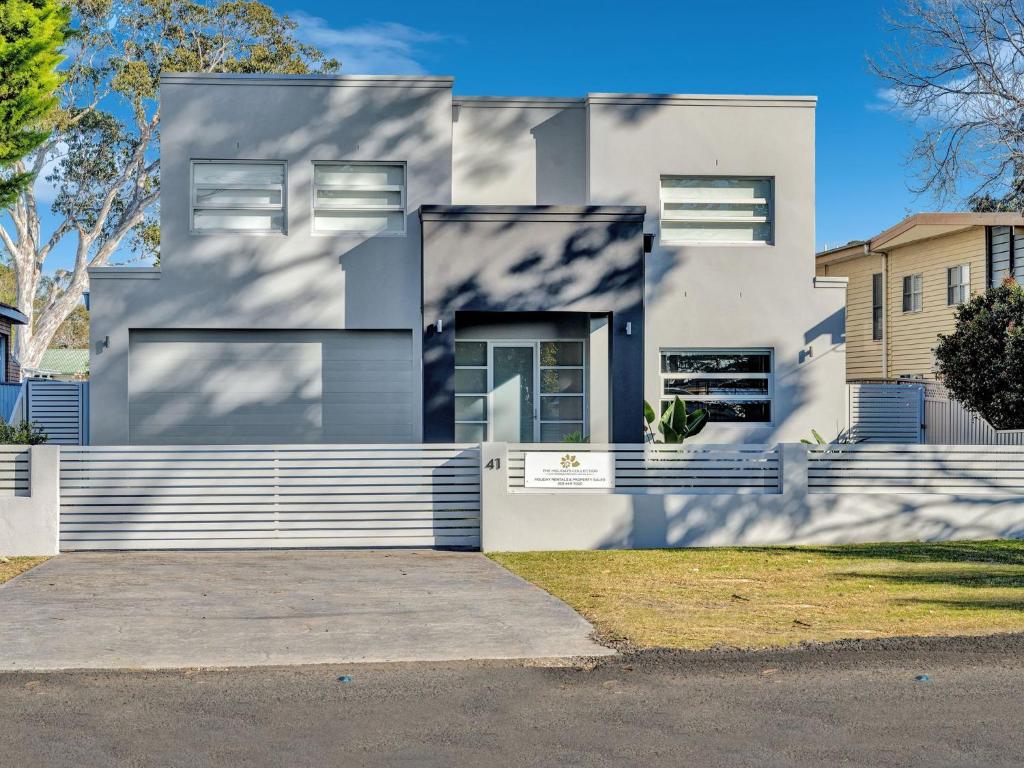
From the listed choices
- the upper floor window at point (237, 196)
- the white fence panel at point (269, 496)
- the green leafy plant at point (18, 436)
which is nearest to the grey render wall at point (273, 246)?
the upper floor window at point (237, 196)

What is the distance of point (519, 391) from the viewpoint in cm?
1942

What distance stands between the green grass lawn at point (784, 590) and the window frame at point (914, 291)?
18437mm

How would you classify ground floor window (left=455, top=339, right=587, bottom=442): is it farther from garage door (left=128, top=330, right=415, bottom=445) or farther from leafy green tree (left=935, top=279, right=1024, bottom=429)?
leafy green tree (left=935, top=279, right=1024, bottom=429)

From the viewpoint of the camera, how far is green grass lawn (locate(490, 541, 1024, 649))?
8.77 m

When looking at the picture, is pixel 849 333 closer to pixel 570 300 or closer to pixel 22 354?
pixel 570 300

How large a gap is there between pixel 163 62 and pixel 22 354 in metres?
11.5

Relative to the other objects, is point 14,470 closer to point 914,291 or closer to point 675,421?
point 675,421

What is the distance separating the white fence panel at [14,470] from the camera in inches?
511

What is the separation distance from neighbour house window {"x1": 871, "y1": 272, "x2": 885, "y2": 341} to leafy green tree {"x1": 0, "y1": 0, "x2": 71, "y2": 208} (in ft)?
78.5

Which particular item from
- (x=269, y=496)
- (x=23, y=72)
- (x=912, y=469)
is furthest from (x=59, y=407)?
(x=912, y=469)

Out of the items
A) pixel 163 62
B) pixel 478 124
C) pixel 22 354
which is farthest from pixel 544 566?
pixel 22 354

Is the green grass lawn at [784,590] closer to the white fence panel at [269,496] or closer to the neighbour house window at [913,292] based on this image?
the white fence panel at [269,496]

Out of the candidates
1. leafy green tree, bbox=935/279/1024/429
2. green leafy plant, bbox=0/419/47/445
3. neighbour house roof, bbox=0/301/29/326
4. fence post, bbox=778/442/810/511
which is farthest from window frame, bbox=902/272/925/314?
neighbour house roof, bbox=0/301/29/326

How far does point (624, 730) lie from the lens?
6.20 metres
